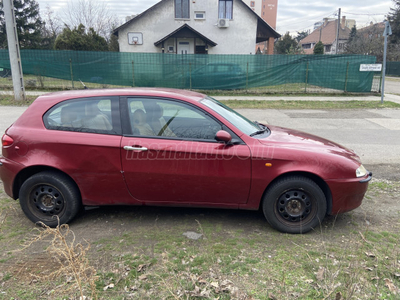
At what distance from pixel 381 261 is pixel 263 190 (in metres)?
1.29

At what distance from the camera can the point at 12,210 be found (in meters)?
4.06

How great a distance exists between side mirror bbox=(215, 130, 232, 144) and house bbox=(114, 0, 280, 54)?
24.3 m

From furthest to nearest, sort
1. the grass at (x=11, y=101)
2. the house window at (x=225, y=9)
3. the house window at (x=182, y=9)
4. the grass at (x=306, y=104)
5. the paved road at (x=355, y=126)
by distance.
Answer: the house window at (x=225, y=9)
the house window at (x=182, y=9)
the grass at (x=306, y=104)
the grass at (x=11, y=101)
the paved road at (x=355, y=126)

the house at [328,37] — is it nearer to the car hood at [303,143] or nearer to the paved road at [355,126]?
the paved road at [355,126]

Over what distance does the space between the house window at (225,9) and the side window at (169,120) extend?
26.1 m

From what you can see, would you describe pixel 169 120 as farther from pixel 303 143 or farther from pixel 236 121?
pixel 303 143

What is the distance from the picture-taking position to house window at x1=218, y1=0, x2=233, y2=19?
2694 cm

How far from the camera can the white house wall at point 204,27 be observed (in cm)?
2639

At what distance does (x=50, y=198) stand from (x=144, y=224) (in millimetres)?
1126

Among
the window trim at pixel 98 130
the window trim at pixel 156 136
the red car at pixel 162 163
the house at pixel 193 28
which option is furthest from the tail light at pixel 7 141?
the house at pixel 193 28

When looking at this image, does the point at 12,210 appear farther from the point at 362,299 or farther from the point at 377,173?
the point at 377,173

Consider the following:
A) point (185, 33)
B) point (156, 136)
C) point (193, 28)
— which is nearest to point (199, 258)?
point (156, 136)

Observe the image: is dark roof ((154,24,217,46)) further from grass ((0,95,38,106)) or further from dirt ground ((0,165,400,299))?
dirt ground ((0,165,400,299))

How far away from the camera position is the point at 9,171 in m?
3.60
